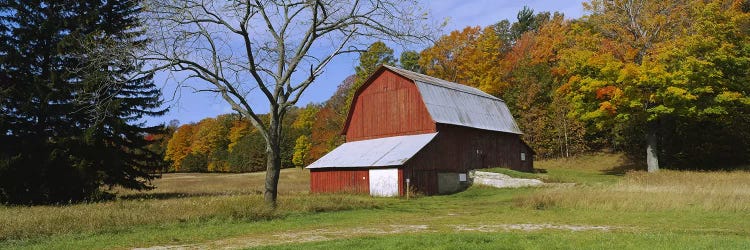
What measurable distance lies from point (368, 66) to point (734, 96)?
2922 cm

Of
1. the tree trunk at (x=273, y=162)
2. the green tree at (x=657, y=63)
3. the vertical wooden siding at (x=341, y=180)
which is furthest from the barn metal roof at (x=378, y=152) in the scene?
the green tree at (x=657, y=63)

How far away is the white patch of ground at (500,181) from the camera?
102 feet

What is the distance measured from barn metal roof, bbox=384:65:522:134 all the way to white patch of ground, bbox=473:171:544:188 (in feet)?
11.9

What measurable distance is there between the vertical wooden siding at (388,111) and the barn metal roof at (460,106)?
1.87ft

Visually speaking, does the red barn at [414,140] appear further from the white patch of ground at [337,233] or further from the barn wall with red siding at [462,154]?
the white patch of ground at [337,233]

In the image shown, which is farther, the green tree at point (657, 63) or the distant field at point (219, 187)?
the green tree at point (657, 63)

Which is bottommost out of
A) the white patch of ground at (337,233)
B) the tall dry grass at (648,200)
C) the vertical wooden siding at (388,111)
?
the white patch of ground at (337,233)

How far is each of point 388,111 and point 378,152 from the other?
4.34 meters

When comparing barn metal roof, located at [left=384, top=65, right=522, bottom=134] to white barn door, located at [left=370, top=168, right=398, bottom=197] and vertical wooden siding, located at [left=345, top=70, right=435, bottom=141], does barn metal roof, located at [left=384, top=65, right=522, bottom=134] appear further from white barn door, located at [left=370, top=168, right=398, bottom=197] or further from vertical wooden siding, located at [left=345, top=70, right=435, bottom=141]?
white barn door, located at [left=370, top=168, right=398, bottom=197]

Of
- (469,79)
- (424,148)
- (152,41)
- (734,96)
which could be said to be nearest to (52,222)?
(152,41)

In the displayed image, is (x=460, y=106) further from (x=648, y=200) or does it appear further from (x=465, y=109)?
(x=648, y=200)

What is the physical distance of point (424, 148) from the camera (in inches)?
1204

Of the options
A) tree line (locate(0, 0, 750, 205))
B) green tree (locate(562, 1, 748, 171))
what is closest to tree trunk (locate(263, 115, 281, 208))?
tree line (locate(0, 0, 750, 205))

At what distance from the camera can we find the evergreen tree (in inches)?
989
